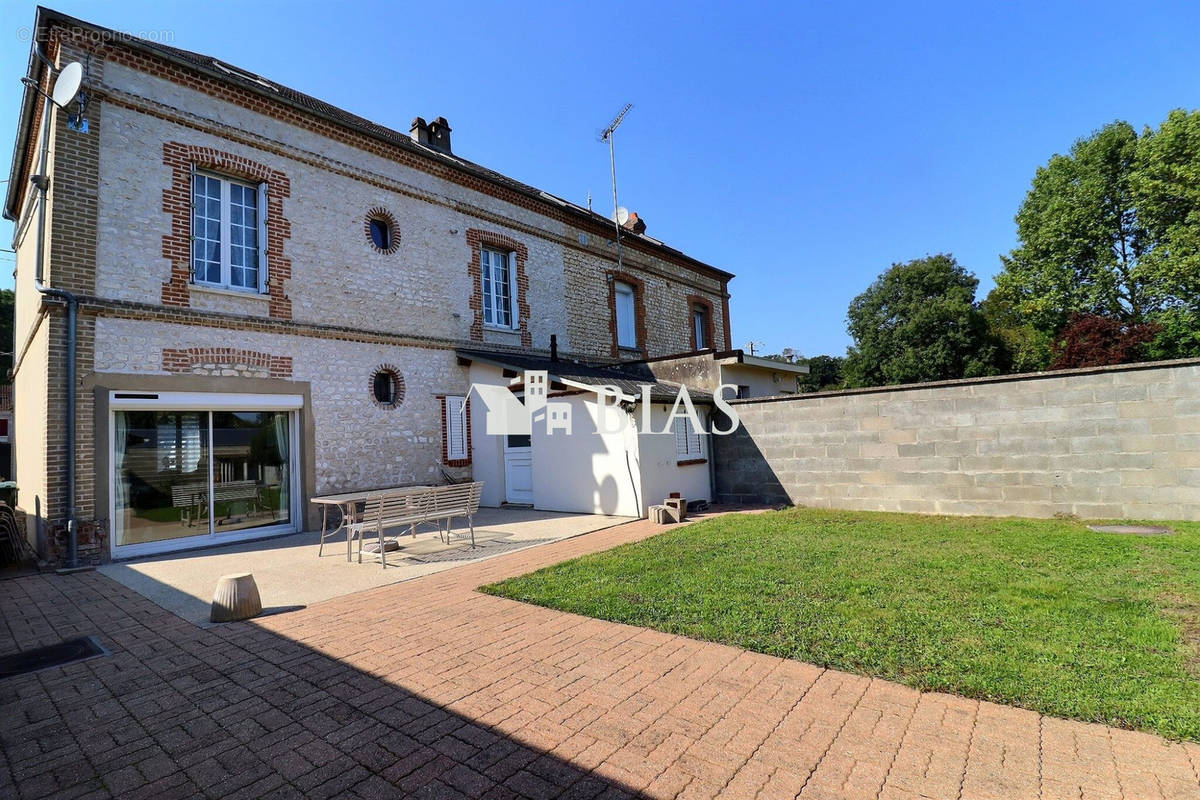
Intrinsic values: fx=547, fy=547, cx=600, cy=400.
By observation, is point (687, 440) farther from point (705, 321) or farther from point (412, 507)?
point (705, 321)

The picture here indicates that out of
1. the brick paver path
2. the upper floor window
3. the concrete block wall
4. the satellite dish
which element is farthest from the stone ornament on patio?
the upper floor window

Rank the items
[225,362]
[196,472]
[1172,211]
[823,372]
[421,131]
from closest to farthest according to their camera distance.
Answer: [196,472] → [225,362] → [421,131] → [1172,211] → [823,372]

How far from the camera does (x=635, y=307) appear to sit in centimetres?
1764

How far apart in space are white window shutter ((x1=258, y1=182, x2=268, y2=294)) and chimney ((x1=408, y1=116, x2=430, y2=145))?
6.09 meters

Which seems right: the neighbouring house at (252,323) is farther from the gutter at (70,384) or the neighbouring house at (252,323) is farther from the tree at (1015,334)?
the tree at (1015,334)

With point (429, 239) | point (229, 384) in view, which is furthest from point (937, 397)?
point (229, 384)

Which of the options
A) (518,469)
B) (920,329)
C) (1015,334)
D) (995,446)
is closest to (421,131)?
(518,469)

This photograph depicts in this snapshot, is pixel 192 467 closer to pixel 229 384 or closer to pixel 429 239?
pixel 229 384

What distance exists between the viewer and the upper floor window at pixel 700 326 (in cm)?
2034

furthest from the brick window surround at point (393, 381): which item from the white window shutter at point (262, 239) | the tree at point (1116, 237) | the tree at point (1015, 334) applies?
the tree at point (1015, 334)

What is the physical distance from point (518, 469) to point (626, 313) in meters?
7.78

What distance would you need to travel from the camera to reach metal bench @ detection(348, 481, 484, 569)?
21.5ft

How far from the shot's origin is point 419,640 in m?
3.99

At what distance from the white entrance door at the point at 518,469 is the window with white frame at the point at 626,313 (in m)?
6.45
